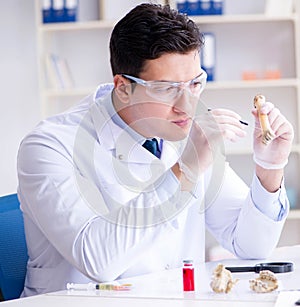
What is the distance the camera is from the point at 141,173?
2.02m

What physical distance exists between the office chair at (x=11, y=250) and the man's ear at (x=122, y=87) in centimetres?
41

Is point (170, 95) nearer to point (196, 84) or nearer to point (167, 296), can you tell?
point (196, 84)

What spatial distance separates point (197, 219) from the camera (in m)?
2.15

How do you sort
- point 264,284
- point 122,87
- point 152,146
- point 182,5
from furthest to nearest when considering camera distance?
point 182,5 < point 152,146 < point 122,87 < point 264,284

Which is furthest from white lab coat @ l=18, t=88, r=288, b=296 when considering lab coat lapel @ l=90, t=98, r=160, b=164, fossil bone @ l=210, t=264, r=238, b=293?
fossil bone @ l=210, t=264, r=238, b=293

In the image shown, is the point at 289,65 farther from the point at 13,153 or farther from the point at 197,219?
the point at 197,219

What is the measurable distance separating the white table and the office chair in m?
0.41

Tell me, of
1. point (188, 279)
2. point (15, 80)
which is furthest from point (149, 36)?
point (15, 80)

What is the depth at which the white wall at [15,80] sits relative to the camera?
4.39 meters

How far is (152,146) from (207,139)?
0.36 m

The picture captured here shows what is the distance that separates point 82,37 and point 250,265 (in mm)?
2855

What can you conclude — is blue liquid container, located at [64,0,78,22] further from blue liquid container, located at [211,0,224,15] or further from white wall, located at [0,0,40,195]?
blue liquid container, located at [211,0,224,15]

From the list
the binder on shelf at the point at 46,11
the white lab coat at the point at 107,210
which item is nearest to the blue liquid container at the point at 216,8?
the binder on shelf at the point at 46,11

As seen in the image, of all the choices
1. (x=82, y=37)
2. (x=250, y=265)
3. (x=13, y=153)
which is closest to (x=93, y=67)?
(x=82, y=37)
